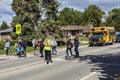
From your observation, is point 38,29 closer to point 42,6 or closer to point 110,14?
point 42,6

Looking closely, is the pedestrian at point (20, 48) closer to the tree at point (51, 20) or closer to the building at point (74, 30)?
the tree at point (51, 20)

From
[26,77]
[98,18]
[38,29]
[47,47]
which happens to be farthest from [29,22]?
[98,18]

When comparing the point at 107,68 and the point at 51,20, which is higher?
the point at 51,20

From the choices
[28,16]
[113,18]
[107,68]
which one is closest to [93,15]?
[113,18]

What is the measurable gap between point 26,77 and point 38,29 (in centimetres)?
3904

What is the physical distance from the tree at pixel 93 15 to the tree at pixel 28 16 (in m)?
76.6

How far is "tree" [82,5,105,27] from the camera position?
13200 centimetres

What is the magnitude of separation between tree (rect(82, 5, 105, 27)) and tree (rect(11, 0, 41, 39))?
7663 centimetres

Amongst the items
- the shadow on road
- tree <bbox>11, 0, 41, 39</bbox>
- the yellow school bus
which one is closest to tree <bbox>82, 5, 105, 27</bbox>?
tree <bbox>11, 0, 41, 39</bbox>

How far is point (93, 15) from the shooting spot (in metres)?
135

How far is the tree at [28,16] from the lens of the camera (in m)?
54.2

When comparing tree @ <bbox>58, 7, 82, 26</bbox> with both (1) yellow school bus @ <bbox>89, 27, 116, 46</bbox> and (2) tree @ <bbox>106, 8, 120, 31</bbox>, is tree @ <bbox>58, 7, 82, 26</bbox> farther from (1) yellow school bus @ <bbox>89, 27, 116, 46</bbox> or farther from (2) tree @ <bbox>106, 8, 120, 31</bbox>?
(1) yellow school bus @ <bbox>89, 27, 116, 46</bbox>

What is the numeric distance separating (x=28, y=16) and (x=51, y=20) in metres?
4.45

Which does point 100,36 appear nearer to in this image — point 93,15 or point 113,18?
point 113,18
